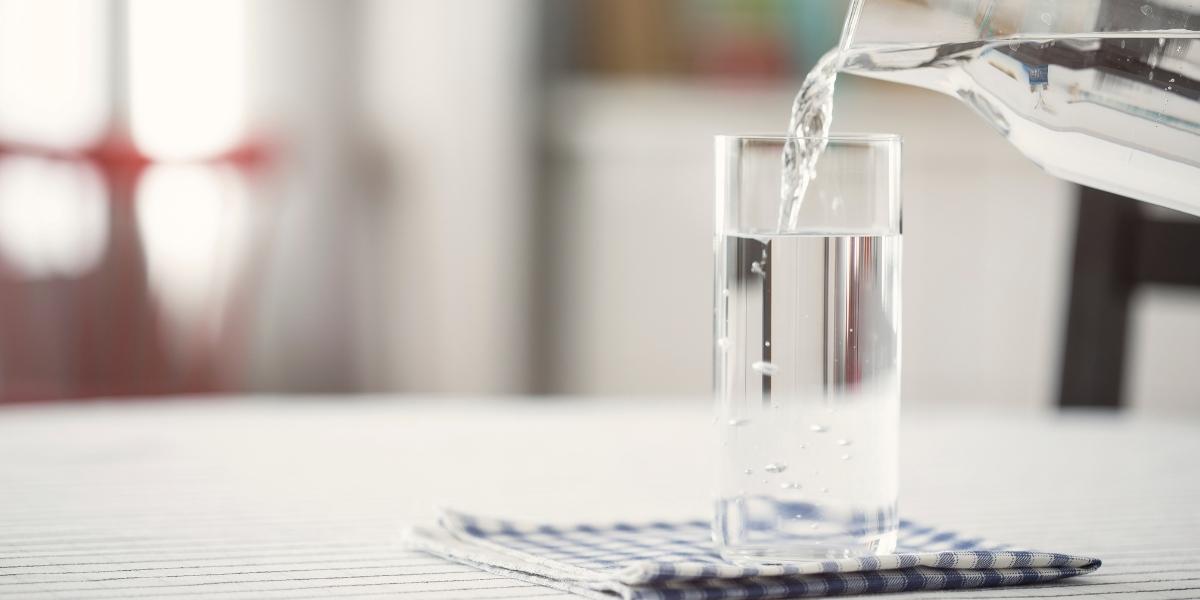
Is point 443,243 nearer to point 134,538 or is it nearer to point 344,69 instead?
point 344,69

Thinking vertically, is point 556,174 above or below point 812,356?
above

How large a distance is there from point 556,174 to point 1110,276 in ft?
7.23

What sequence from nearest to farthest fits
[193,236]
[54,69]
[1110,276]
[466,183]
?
[1110,276]
[193,236]
[54,69]
[466,183]

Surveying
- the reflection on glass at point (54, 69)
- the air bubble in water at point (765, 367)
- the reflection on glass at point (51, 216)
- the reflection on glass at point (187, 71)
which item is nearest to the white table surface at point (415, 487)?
the air bubble in water at point (765, 367)

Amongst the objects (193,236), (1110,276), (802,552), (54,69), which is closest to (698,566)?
(802,552)

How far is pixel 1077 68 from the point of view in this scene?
545 mm

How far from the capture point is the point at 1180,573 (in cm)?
58

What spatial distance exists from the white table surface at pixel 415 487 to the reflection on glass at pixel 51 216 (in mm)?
854

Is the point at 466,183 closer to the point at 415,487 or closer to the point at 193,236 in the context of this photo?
the point at 193,236

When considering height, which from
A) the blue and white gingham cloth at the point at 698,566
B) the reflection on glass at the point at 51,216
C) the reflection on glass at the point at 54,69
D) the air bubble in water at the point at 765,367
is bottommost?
the blue and white gingham cloth at the point at 698,566

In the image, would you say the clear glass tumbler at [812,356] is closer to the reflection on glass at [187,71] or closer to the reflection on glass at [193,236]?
the reflection on glass at [193,236]

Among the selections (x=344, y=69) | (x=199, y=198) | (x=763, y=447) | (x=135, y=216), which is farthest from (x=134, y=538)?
(x=344, y=69)

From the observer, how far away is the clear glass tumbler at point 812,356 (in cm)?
58

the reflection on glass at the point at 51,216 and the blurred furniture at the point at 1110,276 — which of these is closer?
the blurred furniture at the point at 1110,276
